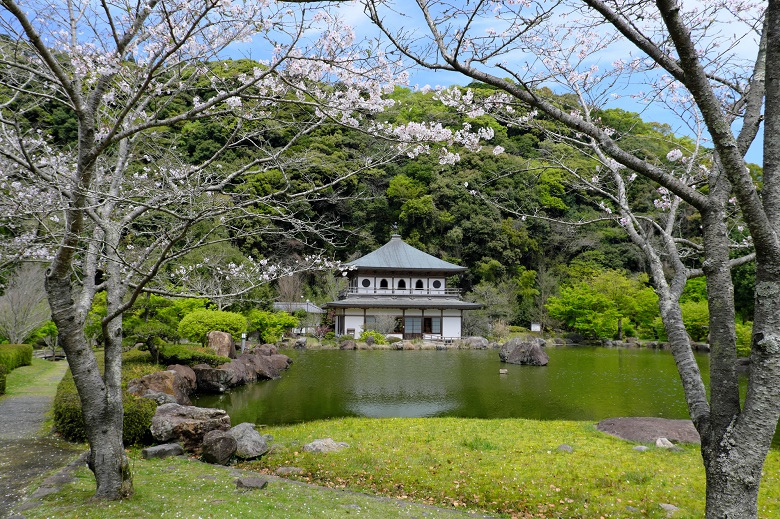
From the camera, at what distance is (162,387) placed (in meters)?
8.29

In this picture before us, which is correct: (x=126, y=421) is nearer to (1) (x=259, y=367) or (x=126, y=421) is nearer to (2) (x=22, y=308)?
(1) (x=259, y=367)

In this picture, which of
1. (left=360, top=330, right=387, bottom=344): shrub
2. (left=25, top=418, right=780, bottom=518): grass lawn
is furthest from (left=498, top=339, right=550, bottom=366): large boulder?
(left=25, top=418, right=780, bottom=518): grass lawn

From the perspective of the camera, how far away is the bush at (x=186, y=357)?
11.2 m

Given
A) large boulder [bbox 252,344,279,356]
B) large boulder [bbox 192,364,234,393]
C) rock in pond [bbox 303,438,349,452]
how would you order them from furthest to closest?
large boulder [bbox 252,344,279,356] → large boulder [bbox 192,364,234,393] → rock in pond [bbox 303,438,349,452]

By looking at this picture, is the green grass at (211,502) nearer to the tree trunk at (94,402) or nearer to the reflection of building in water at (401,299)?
the tree trunk at (94,402)

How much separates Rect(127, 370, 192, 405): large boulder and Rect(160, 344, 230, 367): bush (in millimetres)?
1767

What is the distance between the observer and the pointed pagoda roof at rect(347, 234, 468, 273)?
24.6 m

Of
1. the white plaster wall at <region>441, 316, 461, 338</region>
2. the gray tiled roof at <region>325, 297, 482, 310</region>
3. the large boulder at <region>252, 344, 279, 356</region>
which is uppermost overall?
the gray tiled roof at <region>325, 297, 482, 310</region>

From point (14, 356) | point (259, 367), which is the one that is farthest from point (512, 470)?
point (14, 356)

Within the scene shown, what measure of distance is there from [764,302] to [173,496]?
164 inches

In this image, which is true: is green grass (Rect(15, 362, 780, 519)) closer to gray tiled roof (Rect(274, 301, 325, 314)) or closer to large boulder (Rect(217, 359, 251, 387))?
large boulder (Rect(217, 359, 251, 387))

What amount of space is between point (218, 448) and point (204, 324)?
8491 millimetres

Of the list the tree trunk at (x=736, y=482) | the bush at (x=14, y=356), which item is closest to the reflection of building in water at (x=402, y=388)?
the tree trunk at (x=736, y=482)

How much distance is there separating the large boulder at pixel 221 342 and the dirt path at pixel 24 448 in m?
4.30
